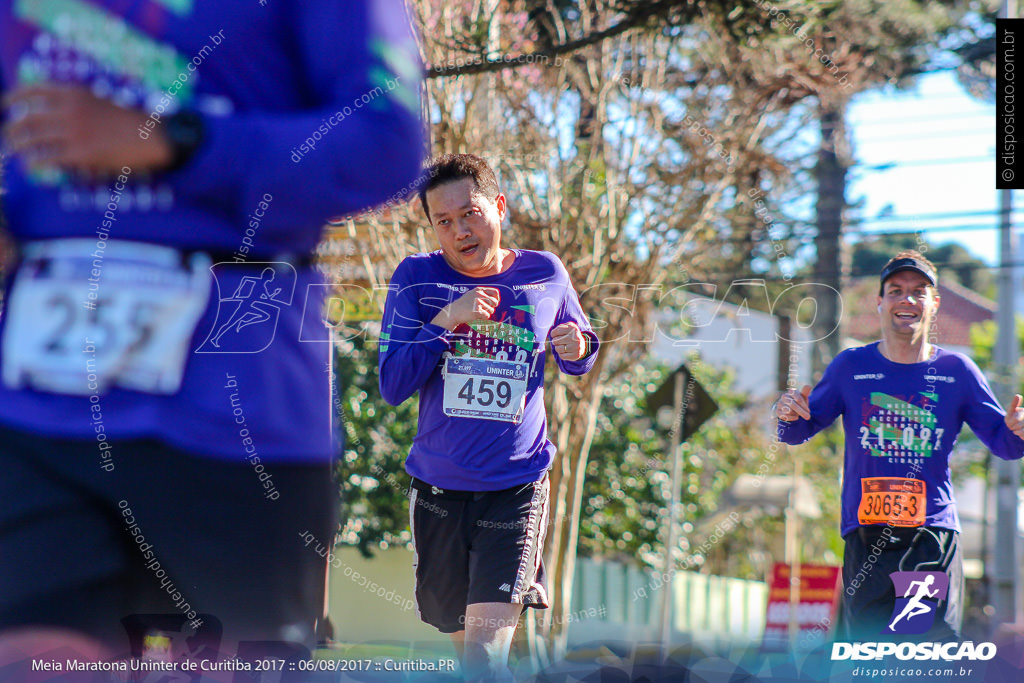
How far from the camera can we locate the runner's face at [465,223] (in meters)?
2.88

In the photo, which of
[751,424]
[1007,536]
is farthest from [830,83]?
[751,424]

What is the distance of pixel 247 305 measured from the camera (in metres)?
1.45

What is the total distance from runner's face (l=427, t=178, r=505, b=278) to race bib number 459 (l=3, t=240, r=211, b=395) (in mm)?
1524

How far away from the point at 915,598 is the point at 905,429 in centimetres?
53

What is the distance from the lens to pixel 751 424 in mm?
12992

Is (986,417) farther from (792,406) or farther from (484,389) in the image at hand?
(484,389)

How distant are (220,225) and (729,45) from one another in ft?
15.1

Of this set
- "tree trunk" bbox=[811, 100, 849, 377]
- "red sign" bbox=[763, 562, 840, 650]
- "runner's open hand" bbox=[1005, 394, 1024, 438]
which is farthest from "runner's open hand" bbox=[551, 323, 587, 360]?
"red sign" bbox=[763, 562, 840, 650]

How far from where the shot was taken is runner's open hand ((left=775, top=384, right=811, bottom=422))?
335 centimetres

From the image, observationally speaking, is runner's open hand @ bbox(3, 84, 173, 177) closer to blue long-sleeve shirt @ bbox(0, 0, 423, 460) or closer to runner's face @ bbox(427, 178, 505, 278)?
blue long-sleeve shirt @ bbox(0, 0, 423, 460)

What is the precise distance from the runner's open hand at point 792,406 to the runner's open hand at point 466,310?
3.61 ft

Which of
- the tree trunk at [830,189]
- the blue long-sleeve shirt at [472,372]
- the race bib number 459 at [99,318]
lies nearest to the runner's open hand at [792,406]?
the blue long-sleeve shirt at [472,372]

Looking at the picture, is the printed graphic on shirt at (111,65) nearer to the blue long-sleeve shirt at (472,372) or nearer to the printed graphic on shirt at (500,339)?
the blue long-sleeve shirt at (472,372)

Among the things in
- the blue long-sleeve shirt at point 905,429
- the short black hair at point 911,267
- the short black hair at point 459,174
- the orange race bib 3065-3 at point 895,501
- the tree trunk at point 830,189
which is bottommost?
the orange race bib 3065-3 at point 895,501
